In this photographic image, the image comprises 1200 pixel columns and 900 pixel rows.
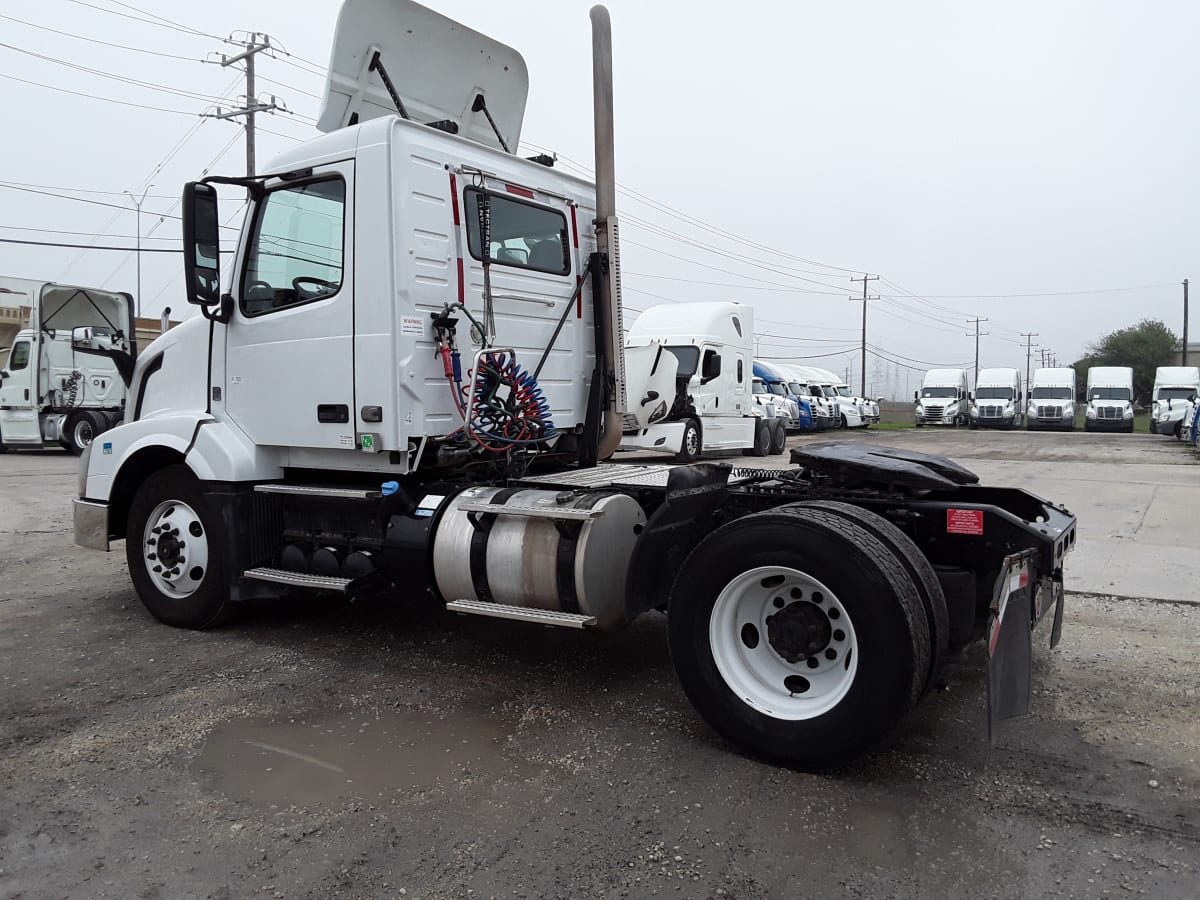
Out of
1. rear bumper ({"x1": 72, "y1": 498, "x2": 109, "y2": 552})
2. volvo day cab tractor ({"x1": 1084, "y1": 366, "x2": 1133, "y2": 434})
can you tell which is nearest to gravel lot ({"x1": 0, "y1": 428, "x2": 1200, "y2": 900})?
rear bumper ({"x1": 72, "y1": 498, "x2": 109, "y2": 552})

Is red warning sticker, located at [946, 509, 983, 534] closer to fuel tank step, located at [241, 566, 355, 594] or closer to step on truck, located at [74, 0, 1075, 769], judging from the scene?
step on truck, located at [74, 0, 1075, 769]

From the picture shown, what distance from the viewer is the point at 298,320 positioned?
5.35 meters

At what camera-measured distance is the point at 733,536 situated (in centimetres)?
377

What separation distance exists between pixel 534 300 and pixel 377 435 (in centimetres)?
140

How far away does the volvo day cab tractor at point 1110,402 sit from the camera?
3809cm

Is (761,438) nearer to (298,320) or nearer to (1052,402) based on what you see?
(298,320)

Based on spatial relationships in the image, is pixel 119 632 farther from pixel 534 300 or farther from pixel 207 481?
pixel 534 300

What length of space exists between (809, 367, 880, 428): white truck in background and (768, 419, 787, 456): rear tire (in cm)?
1718

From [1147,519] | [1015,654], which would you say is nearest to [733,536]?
[1015,654]

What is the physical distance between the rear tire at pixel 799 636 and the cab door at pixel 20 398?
2185cm

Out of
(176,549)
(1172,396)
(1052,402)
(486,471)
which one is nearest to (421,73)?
(486,471)

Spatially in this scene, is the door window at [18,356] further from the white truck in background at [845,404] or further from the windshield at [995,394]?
the windshield at [995,394]

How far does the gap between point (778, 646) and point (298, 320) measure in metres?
3.46

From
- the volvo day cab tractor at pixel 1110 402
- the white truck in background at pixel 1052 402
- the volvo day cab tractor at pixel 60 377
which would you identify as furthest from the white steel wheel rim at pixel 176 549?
the white truck in background at pixel 1052 402
